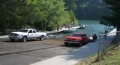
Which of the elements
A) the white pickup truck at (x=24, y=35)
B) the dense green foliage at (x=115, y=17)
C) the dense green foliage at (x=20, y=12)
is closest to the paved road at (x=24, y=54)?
the white pickup truck at (x=24, y=35)

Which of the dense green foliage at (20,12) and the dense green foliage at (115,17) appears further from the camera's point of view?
the dense green foliage at (20,12)

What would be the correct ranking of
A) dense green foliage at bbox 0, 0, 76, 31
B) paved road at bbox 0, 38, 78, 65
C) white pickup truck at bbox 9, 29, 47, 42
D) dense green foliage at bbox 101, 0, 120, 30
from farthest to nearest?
dense green foliage at bbox 0, 0, 76, 31 < dense green foliage at bbox 101, 0, 120, 30 < white pickup truck at bbox 9, 29, 47, 42 < paved road at bbox 0, 38, 78, 65

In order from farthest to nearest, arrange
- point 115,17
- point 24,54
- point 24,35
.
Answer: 1. point 115,17
2. point 24,35
3. point 24,54

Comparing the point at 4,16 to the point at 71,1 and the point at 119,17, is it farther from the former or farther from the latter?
the point at 71,1

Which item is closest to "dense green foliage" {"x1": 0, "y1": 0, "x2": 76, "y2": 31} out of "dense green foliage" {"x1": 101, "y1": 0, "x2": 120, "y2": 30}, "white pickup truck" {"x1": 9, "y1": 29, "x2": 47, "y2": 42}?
"white pickup truck" {"x1": 9, "y1": 29, "x2": 47, "y2": 42}

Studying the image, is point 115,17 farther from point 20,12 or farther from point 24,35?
point 20,12

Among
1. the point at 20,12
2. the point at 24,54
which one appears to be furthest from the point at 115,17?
the point at 20,12

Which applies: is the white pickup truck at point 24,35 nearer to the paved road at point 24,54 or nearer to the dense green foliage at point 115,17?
the paved road at point 24,54

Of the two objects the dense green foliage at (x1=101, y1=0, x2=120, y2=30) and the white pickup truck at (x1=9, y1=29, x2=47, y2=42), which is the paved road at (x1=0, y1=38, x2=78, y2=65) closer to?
the white pickup truck at (x1=9, y1=29, x2=47, y2=42)

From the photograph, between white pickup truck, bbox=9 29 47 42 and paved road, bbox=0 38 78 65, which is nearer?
paved road, bbox=0 38 78 65

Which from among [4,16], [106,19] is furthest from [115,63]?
[4,16]

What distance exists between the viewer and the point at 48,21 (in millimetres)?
57125

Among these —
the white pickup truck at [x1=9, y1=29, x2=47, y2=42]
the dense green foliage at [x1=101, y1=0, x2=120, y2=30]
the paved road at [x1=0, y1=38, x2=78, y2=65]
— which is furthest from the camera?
the dense green foliage at [x1=101, y1=0, x2=120, y2=30]

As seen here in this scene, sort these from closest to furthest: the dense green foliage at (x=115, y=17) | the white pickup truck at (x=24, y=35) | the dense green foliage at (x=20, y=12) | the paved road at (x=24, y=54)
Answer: the paved road at (x=24, y=54) → the white pickup truck at (x=24, y=35) → the dense green foliage at (x=115, y=17) → the dense green foliage at (x=20, y=12)
